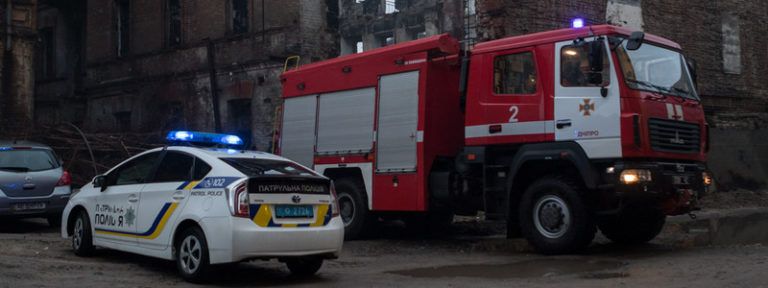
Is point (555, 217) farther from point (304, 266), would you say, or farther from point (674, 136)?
point (304, 266)

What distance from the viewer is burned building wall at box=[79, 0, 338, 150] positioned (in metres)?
20.6

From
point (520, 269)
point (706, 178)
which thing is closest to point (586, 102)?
point (706, 178)

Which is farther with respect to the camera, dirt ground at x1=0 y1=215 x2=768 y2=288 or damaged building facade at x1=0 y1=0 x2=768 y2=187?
damaged building facade at x1=0 y1=0 x2=768 y2=187

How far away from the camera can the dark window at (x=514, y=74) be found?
10.2 metres

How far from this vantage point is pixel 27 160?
1248 cm

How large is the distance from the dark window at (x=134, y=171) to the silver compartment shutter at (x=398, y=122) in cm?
389

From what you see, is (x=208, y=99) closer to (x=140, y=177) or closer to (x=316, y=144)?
(x=316, y=144)

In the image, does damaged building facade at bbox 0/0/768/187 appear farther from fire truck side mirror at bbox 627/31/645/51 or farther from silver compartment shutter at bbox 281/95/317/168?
fire truck side mirror at bbox 627/31/645/51

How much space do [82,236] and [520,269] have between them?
5.26 meters

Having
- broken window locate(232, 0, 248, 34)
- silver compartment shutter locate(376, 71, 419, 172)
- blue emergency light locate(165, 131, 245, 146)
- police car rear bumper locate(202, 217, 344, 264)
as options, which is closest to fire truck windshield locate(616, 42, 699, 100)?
silver compartment shutter locate(376, 71, 419, 172)

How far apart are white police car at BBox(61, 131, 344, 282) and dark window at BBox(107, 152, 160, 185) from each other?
0.05 ft

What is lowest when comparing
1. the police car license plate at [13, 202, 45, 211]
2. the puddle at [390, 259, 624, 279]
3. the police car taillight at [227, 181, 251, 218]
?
the puddle at [390, 259, 624, 279]

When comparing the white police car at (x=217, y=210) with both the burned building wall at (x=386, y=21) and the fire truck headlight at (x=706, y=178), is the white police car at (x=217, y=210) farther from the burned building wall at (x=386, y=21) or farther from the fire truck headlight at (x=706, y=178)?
the burned building wall at (x=386, y=21)

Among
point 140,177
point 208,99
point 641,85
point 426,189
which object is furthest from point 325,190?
point 208,99
